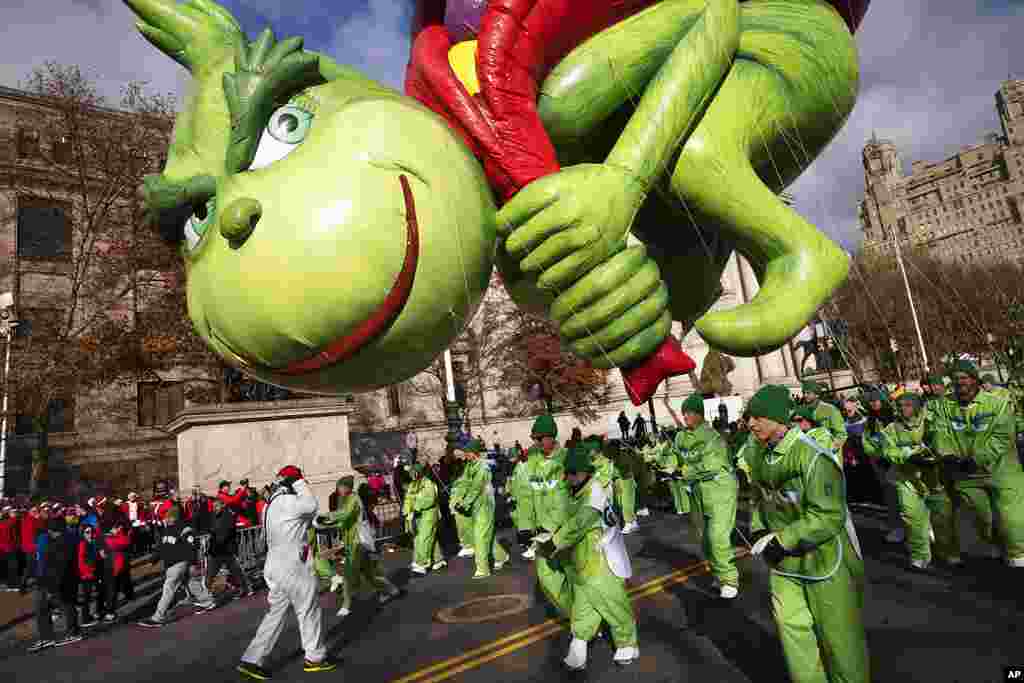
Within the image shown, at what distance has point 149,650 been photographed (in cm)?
762

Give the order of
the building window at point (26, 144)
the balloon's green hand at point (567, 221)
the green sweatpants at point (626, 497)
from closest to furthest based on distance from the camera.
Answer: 1. the balloon's green hand at point (567, 221)
2. the green sweatpants at point (626, 497)
3. the building window at point (26, 144)

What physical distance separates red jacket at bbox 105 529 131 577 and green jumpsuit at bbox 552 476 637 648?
8.36 metres

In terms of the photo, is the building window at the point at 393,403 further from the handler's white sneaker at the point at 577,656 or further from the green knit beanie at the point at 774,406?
the green knit beanie at the point at 774,406

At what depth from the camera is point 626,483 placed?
445 inches

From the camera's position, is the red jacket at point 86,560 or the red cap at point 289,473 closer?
the red cap at point 289,473

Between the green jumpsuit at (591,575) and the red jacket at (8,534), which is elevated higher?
the red jacket at (8,534)

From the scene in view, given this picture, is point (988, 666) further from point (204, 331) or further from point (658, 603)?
point (204, 331)

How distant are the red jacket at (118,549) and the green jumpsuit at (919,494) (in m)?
11.2

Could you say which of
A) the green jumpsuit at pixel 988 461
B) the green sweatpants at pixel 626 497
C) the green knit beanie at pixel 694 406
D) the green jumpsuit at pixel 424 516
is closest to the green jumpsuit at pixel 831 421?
the green knit beanie at pixel 694 406

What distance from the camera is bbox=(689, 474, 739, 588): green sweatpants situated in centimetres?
666

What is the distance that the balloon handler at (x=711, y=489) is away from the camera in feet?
21.9

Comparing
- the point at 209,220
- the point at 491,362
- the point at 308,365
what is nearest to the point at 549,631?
the point at 308,365

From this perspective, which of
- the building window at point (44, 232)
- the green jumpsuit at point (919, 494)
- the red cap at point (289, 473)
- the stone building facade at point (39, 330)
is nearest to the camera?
the red cap at point (289, 473)

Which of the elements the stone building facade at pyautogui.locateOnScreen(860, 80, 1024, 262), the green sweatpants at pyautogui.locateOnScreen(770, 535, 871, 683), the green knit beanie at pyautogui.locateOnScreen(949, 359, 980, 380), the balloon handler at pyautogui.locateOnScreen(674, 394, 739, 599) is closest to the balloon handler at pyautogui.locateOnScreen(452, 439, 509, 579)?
the balloon handler at pyautogui.locateOnScreen(674, 394, 739, 599)
